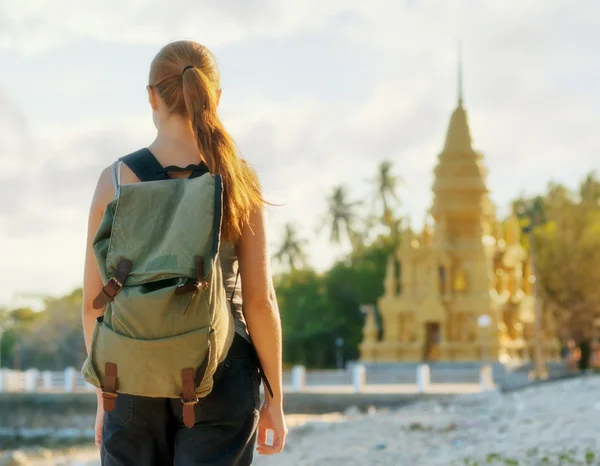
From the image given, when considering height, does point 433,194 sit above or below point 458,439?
above

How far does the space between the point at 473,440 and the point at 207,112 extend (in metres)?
9.46

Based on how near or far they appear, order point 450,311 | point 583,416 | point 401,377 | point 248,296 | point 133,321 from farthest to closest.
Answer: point 450,311
point 401,377
point 583,416
point 248,296
point 133,321

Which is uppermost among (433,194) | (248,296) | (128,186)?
(433,194)

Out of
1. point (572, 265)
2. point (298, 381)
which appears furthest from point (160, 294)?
point (572, 265)

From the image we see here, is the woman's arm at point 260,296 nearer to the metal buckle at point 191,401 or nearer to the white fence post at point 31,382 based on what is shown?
the metal buckle at point 191,401

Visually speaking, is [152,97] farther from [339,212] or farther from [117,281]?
[339,212]

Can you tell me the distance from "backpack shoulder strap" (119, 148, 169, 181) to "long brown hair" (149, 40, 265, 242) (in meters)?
Answer: 0.12

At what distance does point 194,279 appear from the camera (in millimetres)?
2748

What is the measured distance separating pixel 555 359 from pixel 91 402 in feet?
52.6

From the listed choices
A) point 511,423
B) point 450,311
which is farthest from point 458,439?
point 450,311

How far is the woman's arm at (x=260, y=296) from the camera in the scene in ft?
9.88

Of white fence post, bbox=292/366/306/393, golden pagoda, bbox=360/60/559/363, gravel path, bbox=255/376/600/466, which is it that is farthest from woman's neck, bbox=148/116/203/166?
golden pagoda, bbox=360/60/559/363

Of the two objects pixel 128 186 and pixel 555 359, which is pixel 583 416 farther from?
pixel 555 359

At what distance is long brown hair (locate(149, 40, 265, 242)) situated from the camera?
9.68 feet
